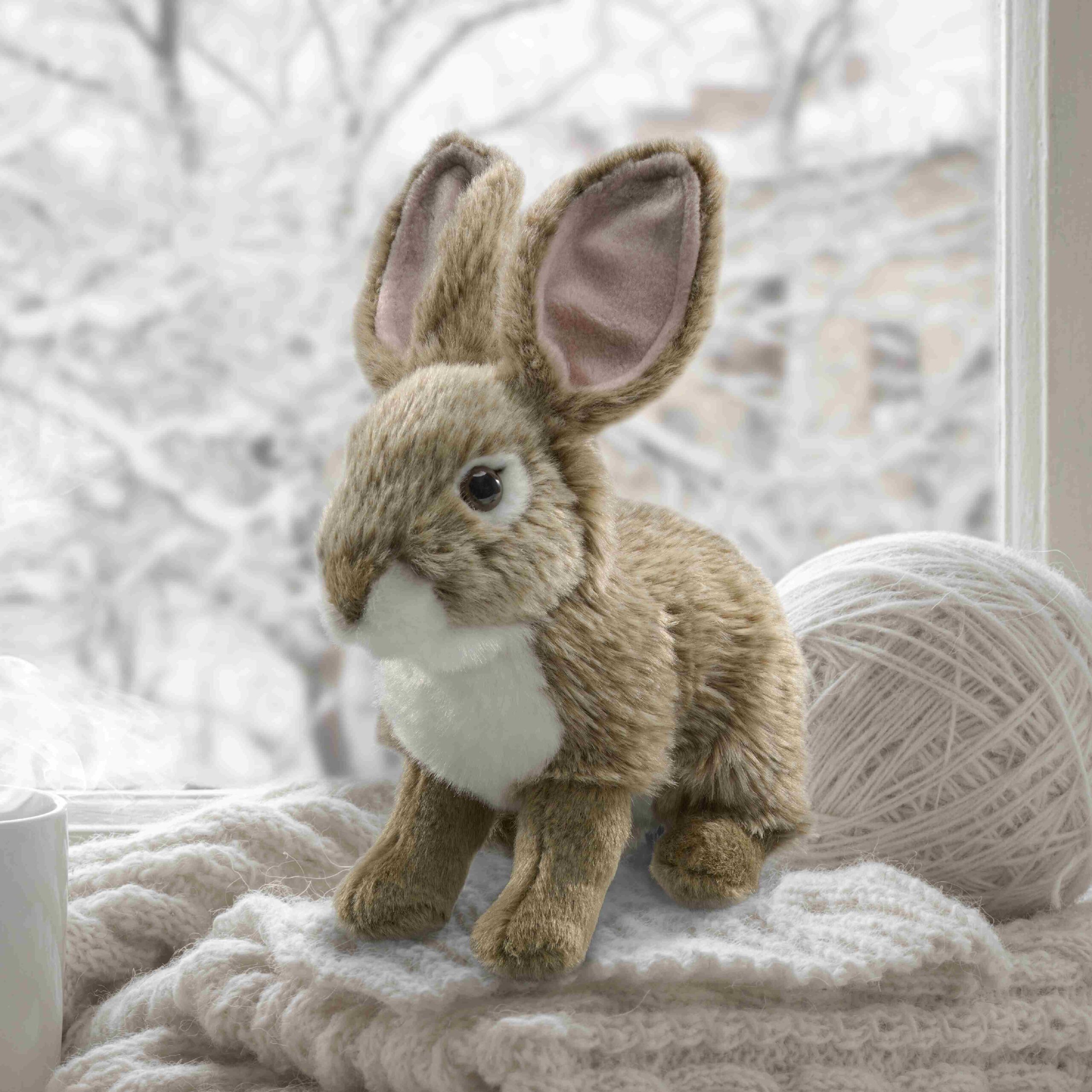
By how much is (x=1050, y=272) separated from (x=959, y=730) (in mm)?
416

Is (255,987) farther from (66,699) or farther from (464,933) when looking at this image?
(66,699)

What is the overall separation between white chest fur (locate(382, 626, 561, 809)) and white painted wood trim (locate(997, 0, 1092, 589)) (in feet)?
1.67

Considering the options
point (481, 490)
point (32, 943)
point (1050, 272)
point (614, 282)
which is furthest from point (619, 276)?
point (1050, 272)

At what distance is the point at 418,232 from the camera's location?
0.50 meters

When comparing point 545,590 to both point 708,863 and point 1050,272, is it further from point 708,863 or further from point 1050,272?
point 1050,272

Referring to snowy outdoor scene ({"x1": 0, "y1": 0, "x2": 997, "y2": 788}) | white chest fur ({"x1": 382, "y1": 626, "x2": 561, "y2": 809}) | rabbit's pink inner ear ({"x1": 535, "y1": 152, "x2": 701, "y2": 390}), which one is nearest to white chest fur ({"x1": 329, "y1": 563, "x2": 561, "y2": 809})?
white chest fur ({"x1": 382, "y1": 626, "x2": 561, "y2": 809})

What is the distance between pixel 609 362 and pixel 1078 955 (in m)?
0.37

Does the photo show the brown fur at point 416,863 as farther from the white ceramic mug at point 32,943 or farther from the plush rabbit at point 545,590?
the white ceramic mug at point 32,943

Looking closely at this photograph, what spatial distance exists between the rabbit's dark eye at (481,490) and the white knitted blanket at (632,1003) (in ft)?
0.60

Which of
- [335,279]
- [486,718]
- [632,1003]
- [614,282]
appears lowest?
[632,1003]

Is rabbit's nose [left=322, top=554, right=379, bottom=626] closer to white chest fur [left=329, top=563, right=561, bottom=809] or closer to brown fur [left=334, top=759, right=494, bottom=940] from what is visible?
white chest fur [left=329, top=563, right=561, bottom=809]

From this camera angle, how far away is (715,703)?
0.46 m

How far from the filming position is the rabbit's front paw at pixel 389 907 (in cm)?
44

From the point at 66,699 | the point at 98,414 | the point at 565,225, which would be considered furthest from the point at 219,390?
the point at 565,225
